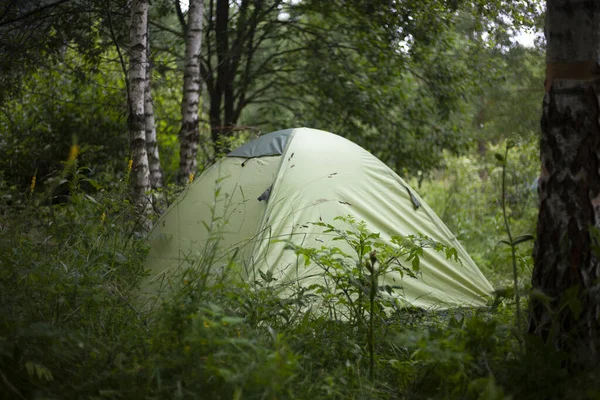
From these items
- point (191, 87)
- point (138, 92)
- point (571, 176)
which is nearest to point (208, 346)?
point (571, 176)

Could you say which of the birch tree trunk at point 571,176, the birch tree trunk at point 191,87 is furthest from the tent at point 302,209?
the birch tree trunk at point 191,87

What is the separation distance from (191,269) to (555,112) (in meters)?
1.67

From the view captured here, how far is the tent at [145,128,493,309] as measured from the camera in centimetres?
432

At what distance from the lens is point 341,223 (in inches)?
173

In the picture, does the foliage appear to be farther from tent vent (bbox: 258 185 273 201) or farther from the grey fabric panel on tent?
tent vent (bbox: 258 185 273 201)

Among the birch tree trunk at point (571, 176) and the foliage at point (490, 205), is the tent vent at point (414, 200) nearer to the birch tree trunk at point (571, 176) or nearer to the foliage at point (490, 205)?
the foliage at point (490, 205)

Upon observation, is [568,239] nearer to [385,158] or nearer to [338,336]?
[338,336]

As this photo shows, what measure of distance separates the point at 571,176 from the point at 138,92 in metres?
4.00

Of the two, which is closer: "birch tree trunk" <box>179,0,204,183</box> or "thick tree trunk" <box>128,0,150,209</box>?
"thick tree trunk" <box>128,0,150,209</box>

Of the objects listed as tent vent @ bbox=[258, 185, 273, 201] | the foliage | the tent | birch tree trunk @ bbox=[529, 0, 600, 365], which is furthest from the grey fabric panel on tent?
the foliage

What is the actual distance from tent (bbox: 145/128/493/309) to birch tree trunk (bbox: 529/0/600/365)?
167cm

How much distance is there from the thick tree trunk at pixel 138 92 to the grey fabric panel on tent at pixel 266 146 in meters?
Result: 1.02

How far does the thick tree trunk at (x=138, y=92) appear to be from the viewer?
5.46 metres

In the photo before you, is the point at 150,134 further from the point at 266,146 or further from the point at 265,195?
the point at 265,195
